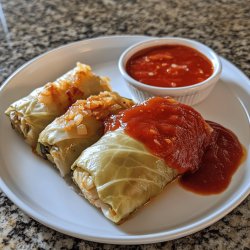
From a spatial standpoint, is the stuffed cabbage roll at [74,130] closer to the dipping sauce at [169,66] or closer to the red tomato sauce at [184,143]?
the red tomato sauce at [184,143]

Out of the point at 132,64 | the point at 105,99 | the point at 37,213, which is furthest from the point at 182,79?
the point at 37,213

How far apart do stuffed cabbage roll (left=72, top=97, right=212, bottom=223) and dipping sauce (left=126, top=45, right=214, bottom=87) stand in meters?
0.42

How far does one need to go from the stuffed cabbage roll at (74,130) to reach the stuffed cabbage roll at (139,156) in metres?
0.09

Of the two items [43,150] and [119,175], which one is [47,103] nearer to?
[43,150]

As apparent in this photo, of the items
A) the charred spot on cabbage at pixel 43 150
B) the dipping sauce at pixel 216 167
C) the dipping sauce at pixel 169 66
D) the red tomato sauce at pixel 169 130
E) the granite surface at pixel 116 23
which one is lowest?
the granite surface at pixel 116 23

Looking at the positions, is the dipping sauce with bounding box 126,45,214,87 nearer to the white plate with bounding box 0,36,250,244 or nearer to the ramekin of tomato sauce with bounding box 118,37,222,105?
the ramekin of tomato sauce with bounding box 118,37,222,105

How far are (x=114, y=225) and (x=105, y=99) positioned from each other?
679 millimetres

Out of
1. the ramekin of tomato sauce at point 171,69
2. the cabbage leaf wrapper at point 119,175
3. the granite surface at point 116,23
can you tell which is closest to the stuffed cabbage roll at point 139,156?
the cabbage leaf wrapper at point 119,175

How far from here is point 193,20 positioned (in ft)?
10.8

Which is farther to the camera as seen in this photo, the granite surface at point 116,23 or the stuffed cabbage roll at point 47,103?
the granite surface at point 116,23

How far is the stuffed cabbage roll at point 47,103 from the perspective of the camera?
2.09m

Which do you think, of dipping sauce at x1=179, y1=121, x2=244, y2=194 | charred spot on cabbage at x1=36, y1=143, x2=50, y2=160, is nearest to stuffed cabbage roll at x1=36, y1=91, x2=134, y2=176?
charred spot on cabbage at x1=36, y1=143, x2=50, y2=160

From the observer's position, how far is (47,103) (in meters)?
2.14

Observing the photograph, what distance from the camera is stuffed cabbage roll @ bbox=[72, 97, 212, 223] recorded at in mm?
1674
